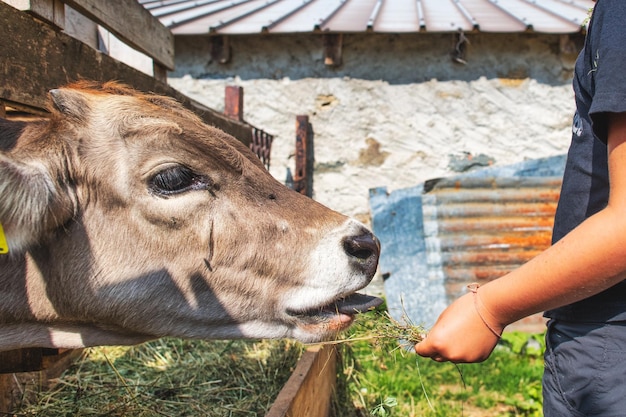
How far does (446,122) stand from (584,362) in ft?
17.5

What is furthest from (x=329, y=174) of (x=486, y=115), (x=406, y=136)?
(x=486, y=115)

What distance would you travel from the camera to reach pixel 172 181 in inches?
66.8

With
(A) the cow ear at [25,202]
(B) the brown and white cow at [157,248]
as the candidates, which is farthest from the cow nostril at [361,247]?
(A) the cow ear at [25,202]

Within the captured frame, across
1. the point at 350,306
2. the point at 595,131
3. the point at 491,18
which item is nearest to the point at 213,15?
the point at 491,18

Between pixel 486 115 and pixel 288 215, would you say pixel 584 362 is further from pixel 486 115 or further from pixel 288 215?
pixel 486 115

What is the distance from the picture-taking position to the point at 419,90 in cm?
654

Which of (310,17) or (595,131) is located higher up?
(310,17)

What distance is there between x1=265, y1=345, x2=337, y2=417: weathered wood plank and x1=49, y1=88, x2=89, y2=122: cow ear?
1171 mm

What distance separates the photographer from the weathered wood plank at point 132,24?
2.32m

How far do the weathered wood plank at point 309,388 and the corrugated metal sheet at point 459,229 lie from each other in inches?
99.1

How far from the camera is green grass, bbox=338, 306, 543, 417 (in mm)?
3301

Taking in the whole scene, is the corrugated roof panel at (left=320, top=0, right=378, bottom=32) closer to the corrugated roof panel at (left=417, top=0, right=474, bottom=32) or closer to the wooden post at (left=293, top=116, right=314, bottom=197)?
the corrugated roof panel at (left=417, top=0, right=474, bottom=32)

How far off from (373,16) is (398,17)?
313 millimetres

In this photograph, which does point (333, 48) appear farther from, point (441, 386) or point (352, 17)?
point (441, 386)
